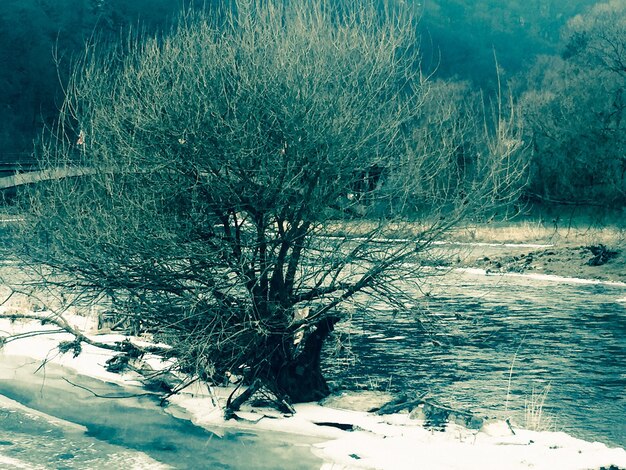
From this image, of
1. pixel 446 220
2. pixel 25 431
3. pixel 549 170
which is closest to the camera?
pixel 25 431

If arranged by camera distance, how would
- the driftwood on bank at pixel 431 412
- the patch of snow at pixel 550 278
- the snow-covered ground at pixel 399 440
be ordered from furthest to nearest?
the patch of snow at pixel 550 278
the driftwood on bank at pixel 431 412
the snow-covered ground at pixel 399 440

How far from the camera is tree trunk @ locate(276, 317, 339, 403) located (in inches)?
535

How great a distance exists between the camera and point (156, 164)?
1278 cm

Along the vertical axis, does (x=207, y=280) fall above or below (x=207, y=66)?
below

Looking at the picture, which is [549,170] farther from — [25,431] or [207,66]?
[25,431]

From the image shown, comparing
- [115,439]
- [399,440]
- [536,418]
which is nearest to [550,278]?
[536,418]

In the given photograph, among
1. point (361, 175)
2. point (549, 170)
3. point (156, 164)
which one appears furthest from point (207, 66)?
point (549, 170)

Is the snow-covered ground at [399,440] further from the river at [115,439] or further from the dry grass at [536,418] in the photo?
the dry grass at [536,418]

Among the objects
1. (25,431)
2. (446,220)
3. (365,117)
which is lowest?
(25,431)

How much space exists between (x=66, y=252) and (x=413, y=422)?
5544 millimetres

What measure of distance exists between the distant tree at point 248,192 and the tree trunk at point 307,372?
0.07 feet

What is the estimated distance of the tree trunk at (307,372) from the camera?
13.6 meters

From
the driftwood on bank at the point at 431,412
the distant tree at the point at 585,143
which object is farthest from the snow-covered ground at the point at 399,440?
the distant tree at the point at 585,143

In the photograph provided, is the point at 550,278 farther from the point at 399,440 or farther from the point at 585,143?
the point at 399,440
